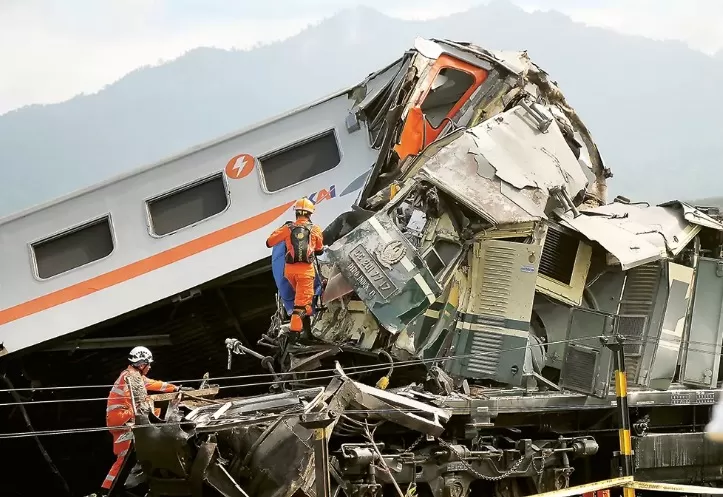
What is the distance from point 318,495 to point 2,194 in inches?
786

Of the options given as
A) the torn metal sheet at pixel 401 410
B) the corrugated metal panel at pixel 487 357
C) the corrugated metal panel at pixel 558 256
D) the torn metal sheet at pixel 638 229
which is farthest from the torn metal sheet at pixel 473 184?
the torn metal sheet at pixel 401 410

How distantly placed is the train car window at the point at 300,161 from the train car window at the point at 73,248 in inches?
66.3

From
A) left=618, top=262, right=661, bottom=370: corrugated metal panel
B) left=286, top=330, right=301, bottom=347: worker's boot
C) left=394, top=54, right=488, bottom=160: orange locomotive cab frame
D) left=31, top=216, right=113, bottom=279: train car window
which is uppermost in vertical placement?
left=394, top=54, right=488, bottom=160: orange locomotive cab frame

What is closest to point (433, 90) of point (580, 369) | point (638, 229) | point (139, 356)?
point (638, 229)

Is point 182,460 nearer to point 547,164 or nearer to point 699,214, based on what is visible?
point 547,164

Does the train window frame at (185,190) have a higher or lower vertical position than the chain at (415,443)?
higher

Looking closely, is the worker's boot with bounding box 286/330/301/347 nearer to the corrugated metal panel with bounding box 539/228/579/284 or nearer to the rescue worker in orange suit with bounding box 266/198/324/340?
the rescue worker in orange suit with bounding box 266/198/324/340

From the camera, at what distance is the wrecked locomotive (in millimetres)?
5125

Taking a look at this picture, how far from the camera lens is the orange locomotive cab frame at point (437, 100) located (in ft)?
25.7

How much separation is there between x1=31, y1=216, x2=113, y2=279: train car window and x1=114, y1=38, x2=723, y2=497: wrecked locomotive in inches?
84.6

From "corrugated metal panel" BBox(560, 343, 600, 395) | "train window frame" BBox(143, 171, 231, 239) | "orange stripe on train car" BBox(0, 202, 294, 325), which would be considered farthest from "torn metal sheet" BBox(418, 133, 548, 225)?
"train window frame" BBox(143, 171, 231, 239)

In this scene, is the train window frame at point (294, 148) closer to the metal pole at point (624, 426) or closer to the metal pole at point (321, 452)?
the metal pole at point (624, 426)

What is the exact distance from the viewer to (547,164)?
22.6 feet

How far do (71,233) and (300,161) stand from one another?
94.4 inches
